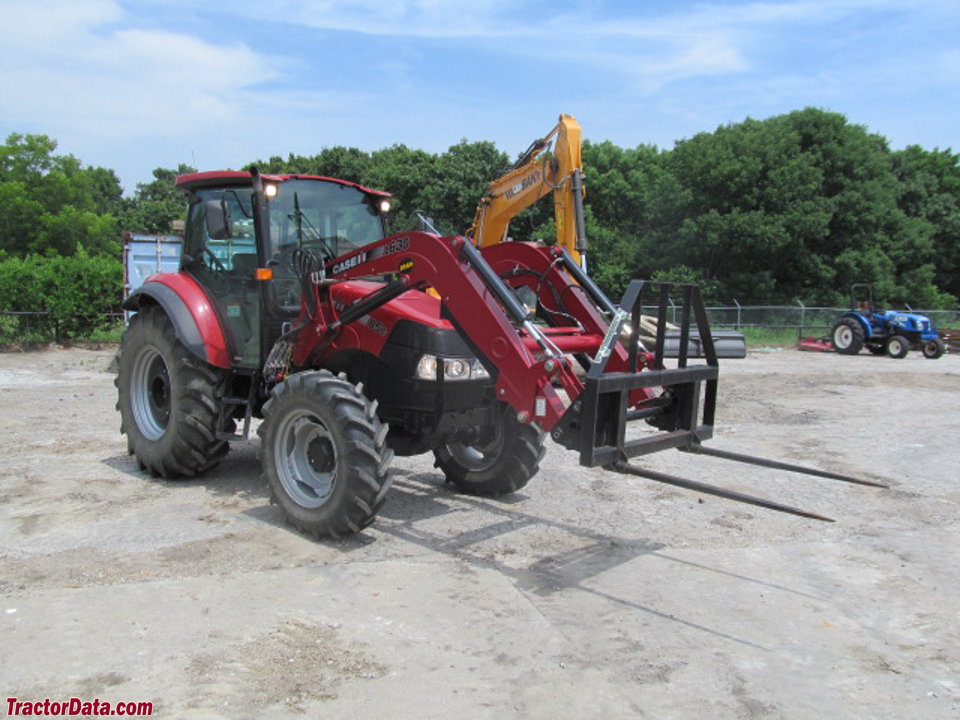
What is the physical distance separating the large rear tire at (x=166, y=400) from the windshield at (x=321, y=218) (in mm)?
1252

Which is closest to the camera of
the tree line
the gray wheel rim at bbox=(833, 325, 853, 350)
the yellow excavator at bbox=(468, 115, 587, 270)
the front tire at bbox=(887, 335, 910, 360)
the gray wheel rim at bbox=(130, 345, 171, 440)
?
the gray wheel rim at bbox=(130, 345, 171, 440)

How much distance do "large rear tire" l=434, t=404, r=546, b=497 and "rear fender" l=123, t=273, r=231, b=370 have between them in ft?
6.62

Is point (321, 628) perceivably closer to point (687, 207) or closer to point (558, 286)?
point (558, 286)

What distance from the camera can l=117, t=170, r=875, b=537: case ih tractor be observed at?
499 centimetres

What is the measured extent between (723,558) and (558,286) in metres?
2.23

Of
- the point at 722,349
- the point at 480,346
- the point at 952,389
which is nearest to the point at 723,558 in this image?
the point at 480,346

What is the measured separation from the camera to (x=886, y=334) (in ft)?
76.8

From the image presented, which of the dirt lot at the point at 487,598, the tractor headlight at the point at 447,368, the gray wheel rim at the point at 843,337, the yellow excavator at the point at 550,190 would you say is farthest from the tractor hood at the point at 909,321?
the tractor headlight at the point at 447,368

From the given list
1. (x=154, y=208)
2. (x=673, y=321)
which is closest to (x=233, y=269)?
(x=673, y=321)

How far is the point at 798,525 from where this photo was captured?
6.40 meters

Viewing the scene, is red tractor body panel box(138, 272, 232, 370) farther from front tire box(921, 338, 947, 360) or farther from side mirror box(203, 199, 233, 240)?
front tire box(921, 338, 947, 360)

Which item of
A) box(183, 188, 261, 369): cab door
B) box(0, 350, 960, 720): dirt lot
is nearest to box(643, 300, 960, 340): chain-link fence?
box(0, 350, 960, 720): dirt lot

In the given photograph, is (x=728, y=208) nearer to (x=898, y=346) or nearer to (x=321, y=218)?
(x=898, y=346)

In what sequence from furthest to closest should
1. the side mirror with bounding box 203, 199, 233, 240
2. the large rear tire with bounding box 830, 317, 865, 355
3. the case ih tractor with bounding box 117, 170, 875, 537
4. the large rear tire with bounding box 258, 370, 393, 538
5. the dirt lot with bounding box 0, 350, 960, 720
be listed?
1. the large rear tire with bounding box 830, 317, 865, 355
2. the side mirror with bounding box 203, 199, 233, 240
3. the large rear tire with bounding box 258, 370, 393, 538
4. the case ih tractor with bounding box 117, 170, 875, 537
5. the dirt lot with bounding box 0, 350, 960, 720
